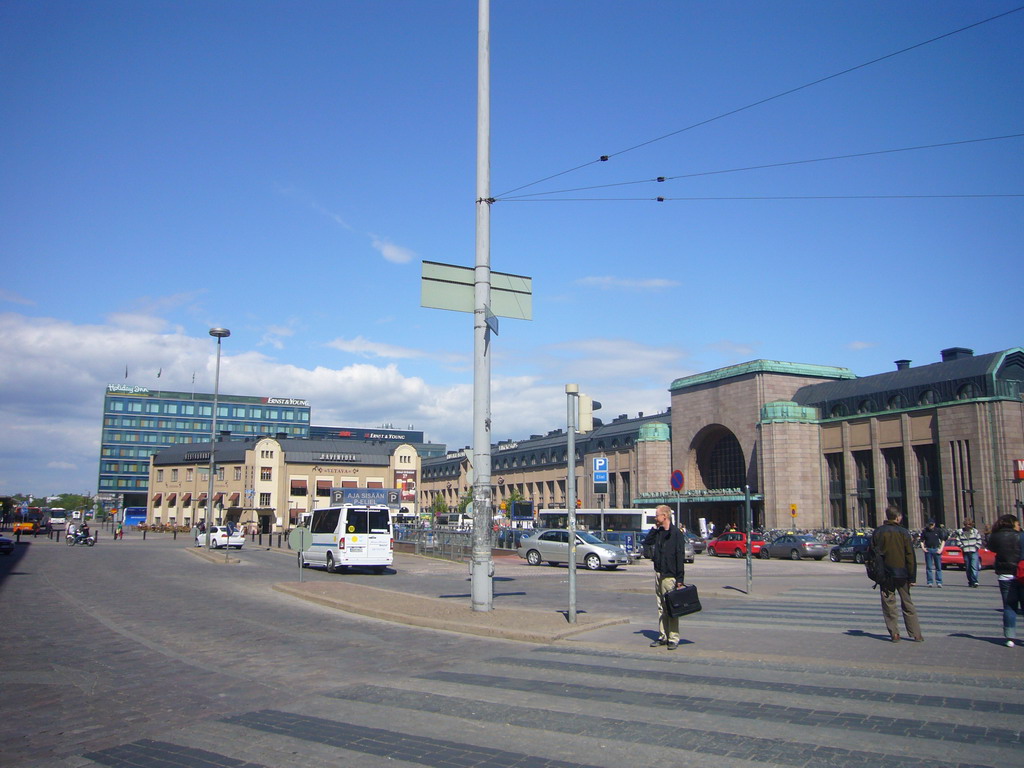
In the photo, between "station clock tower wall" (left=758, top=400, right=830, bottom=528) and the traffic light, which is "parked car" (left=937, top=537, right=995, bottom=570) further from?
"station clock tower wall" (left=758, top=400, right=830, bottom=528)

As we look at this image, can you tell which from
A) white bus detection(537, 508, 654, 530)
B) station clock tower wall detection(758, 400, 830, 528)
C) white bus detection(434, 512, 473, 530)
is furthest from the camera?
station clock tower wall detection(758, 400, 830, 528)

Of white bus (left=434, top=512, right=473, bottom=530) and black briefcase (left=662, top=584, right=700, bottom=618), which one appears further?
white bus (left=434, top=512, right=473, bottom=530)

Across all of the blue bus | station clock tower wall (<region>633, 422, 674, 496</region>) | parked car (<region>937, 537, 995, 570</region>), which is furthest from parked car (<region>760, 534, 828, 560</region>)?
the blue bus

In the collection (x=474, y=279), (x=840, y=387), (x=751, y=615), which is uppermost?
(x=840, y=387)

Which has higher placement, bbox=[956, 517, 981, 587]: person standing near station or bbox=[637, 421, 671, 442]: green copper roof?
bbox=[637, 421, 671, 442]: green copper roof

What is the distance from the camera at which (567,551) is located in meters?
31.4

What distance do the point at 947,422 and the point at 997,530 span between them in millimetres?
48302

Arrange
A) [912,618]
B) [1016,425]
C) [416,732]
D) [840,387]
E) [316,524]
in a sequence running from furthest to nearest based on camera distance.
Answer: [840,387], [1016,425], [316,524], [912,618], [416,732]

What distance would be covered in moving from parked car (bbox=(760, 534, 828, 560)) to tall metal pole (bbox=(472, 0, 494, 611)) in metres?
30.9

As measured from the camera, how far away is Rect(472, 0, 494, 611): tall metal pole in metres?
14.6

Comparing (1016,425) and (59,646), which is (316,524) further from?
(1016,425)

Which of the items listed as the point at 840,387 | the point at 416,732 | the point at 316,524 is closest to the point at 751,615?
the point at 416,732

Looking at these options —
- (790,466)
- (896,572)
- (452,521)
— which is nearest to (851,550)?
(790,466)

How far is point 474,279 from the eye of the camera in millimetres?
14969
